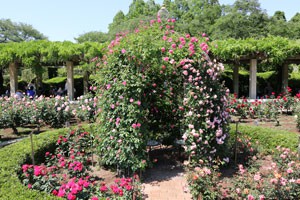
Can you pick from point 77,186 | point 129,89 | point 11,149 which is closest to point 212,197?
point 77,186

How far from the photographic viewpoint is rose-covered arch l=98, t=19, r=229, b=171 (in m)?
4.32

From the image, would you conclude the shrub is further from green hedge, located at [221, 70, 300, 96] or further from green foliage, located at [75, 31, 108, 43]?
green foliage, located at [75, 31, 108, 43]

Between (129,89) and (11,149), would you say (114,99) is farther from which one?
(11,149)

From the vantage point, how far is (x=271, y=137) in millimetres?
5758

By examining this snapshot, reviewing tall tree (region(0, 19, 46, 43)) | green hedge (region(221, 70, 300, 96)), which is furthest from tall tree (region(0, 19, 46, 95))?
green hedge (region(221, 70, 300, 96))

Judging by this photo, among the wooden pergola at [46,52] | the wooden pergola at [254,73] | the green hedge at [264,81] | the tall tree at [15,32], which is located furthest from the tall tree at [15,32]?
the wooden pergola at [254,73]

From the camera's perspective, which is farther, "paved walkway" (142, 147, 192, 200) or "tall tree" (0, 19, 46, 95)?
"tall tree" (0, 19, 46, 95)

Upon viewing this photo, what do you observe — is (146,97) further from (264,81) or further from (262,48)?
(264,81)

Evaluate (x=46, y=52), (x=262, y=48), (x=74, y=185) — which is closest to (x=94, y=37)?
(x=46, y=52)

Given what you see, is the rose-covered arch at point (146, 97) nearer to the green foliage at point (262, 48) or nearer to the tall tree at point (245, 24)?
the green foliage at point (262, 48)

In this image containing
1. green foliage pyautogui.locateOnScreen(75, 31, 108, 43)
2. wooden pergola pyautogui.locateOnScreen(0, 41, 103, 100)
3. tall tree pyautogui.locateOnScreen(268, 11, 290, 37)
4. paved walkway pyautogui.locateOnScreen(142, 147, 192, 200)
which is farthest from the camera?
green foliage pyautogui.locateOnScreen(75, 31, 108, 43)

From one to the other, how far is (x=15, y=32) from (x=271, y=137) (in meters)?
36.4

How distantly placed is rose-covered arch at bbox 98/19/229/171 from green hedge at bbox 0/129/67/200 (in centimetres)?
136

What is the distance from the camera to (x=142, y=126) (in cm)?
452
